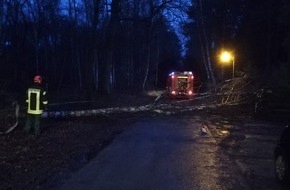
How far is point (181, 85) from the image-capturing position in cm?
4969

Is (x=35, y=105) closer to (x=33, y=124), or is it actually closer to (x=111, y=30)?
(x=33, y=124)

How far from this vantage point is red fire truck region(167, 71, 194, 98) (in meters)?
49.4

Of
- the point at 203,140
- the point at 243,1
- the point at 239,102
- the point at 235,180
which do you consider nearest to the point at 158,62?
the point at 243,1

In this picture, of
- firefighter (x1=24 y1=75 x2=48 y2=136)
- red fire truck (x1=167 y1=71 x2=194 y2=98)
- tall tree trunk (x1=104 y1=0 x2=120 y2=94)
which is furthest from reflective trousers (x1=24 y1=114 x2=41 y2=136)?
red fire truck (x1=167 y1=71 x2=194 y2=98)

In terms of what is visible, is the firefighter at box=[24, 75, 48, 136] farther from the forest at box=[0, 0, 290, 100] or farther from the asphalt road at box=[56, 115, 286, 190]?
the forest at box=[0, 0, 290, 100]

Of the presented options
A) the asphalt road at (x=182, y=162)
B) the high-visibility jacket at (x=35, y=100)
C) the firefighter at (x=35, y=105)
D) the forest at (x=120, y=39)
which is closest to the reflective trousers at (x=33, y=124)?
the firefighter at (x=35, y=105)

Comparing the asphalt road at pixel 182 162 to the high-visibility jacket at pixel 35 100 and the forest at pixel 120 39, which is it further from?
the forest at pixel 120 39

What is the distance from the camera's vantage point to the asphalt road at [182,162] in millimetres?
9805

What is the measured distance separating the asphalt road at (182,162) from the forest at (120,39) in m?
9.54

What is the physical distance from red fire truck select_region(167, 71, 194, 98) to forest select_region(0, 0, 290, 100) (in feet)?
8.27

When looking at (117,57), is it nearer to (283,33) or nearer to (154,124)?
(283,33)

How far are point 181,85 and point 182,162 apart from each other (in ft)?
123

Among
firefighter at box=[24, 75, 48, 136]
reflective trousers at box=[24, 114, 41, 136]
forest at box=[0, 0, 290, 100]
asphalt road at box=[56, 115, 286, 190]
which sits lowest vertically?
asphalt road at box=[56, 115, 286, 190]

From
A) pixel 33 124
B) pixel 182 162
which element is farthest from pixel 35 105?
pixel 182 162
